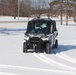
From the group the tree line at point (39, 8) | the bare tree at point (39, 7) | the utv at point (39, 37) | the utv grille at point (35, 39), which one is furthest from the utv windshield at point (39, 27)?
the bare tree at point (39, 7)

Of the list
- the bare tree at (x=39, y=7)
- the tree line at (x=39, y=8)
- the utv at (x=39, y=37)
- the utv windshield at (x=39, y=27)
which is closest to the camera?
the utv at (x=39, y=37)

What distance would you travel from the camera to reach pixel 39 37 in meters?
15.1

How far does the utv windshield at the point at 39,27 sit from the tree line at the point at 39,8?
3378 cm

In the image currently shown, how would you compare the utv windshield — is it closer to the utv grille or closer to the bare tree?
the utv grille

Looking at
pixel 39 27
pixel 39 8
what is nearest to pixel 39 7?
pixel 39 8

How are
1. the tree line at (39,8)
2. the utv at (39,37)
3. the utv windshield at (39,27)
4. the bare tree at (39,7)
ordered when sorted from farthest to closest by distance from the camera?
the bare tree at (39,7)
the tree line at (39,8)
the utv windshield at (39,27)
the utv at (39,37)

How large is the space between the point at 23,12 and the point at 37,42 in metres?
72.9

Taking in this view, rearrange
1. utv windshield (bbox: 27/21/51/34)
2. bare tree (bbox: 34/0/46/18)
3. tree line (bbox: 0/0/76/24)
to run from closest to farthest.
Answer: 1. utv windshield (bbox: 27/21/51/34)
2. tree line (bbox: 0/0/76/24)
3. bare tree (bbox: 34/0/46/18)

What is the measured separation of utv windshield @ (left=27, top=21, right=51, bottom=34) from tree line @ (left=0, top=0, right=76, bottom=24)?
3378cm

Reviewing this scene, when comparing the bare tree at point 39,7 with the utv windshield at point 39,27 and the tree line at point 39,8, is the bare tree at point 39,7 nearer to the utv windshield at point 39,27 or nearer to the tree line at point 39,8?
the tree line at point 39,8

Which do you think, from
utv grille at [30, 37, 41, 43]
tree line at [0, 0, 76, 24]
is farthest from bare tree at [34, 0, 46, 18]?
utv grille at [30, 37, 41, 43]

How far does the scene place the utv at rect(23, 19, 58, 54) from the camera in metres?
15.1

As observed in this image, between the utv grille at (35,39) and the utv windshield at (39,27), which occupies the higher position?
A: the utv windshield at (39,27)

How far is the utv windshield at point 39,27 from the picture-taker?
15.6m
